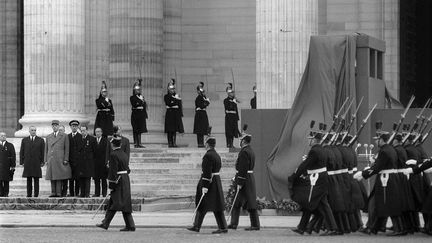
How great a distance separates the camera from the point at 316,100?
3284 cm

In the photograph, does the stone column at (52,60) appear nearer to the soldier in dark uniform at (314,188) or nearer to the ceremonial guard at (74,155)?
the ceremonial guard at (74,155)

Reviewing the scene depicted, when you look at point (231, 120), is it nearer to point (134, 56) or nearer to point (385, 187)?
point (134, 56)

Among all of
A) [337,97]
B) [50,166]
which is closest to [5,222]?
[50,166]

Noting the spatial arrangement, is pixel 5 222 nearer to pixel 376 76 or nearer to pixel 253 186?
pixel 253 186

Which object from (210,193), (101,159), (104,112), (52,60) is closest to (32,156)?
(101,159)

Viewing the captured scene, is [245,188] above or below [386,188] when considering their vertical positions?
below

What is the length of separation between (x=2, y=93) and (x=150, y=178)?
39.6 feet

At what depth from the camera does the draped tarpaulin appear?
32469 millimetres

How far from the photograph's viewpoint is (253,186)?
1147 inches

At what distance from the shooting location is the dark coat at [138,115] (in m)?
41.7

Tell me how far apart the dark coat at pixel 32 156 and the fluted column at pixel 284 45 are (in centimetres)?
634

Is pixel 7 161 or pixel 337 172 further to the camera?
pixel 7 161

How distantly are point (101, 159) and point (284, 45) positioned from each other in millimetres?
6100

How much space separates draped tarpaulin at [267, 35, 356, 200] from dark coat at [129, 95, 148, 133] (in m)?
9.32
